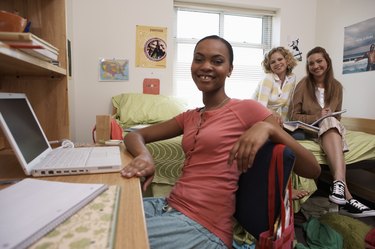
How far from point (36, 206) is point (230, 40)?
3432mm

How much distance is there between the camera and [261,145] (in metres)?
0.68

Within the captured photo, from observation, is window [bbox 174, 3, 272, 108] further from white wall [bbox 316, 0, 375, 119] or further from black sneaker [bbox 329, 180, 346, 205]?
black sneaker [bbox 329, 180, 346, 205]

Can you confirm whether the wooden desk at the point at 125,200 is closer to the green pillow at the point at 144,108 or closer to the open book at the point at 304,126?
the open book at the point at 304,126

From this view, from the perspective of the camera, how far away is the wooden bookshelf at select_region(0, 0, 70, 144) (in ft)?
3.67

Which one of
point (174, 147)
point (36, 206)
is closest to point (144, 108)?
point (174, 147)

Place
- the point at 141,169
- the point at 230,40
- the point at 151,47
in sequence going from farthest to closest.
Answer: the point at 230,40 < the point at 151,47 < the point at 141,169

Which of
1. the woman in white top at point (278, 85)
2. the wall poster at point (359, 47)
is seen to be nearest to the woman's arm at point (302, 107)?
the woman in white top at point (278, 85)

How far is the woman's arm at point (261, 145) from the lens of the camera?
67cm

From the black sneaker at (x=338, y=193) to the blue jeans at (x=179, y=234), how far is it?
3.99ft

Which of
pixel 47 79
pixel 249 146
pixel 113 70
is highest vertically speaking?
pixel 113 70

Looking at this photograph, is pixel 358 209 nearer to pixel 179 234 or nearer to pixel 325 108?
pixel 325 108

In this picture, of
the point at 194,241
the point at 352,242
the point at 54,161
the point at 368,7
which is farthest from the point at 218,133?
the point at 368,7

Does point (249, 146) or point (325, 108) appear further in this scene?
point (325, 108)

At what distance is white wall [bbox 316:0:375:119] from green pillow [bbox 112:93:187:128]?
6.00ft
